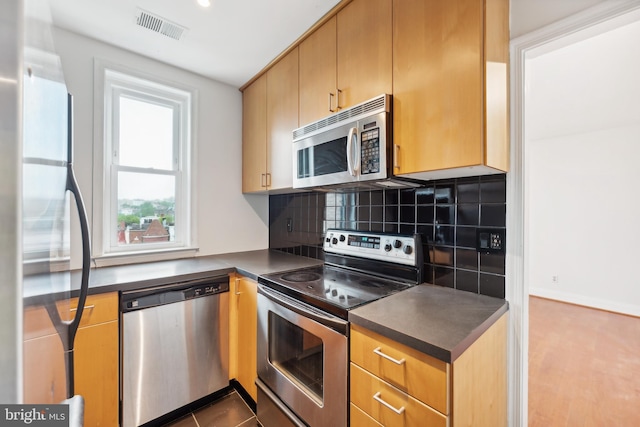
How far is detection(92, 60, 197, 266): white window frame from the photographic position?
187 cm

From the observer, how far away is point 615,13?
102cm

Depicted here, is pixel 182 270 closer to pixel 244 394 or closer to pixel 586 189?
pixel 244 394

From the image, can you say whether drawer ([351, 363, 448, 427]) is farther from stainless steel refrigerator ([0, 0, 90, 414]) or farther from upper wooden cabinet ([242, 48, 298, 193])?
upper wooden cabinet ([242, 48, 298, 193])

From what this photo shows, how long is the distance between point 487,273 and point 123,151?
2543 mm

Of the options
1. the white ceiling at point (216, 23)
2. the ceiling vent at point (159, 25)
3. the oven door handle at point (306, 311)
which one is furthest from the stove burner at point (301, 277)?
the ceiling vent at point (159, 25)

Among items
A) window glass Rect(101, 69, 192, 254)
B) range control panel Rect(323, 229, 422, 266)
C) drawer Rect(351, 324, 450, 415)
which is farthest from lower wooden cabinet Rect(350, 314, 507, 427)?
window glass Rect(101, 69, 192, 254)

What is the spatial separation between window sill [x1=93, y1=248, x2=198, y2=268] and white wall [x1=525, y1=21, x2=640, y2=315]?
131 inches

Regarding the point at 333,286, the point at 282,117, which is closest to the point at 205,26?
the point at 282,117

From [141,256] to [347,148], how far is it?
1.76m

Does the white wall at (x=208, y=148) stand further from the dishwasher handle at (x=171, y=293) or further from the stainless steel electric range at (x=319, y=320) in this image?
the stainless steel electric range at (x=319, y=320)

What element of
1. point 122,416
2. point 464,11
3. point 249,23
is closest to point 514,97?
point 464,11

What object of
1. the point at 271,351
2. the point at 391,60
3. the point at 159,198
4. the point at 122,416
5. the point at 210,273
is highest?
the point at 391,60

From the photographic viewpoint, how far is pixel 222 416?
1722mm

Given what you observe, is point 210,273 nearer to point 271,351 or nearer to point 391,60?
point 271,351
